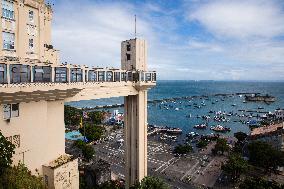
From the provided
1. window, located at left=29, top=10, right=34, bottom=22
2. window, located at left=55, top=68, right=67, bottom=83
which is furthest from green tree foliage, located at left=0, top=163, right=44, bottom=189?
window, located at left=29, top=10, right=34, bottom=22

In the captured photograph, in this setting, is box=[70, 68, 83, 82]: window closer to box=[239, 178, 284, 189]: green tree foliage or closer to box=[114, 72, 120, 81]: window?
box=[114, 72, 120, 81]: window

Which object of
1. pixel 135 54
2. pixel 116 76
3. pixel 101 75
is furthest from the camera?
pixel 135 54

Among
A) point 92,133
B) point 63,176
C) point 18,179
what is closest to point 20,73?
point 18,179

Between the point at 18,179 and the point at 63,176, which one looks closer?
the point at 18,179

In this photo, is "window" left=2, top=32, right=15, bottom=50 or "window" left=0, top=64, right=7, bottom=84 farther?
"window" left=2, top=32, right=15, bottom=50

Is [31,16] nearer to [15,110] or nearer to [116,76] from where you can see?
[116,76]

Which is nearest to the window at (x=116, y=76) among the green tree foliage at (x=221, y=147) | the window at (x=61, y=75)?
the window at (x=61, y=75)
